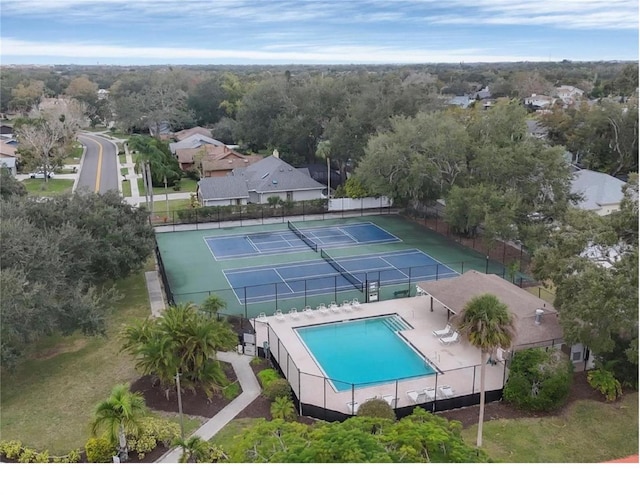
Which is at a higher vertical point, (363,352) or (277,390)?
(277,390)

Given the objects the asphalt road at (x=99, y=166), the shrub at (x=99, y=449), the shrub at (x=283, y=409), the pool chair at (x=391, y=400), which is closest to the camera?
the shrub at (x=99, y=449)

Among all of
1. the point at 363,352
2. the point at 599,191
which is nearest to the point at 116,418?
the point at 363,352

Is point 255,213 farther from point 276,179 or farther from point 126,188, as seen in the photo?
point 126,188

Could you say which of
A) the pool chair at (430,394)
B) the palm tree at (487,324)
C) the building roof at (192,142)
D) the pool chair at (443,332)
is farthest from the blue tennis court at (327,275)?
the building roof at (192,142)

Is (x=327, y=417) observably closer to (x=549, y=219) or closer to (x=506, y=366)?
(x=506, y=366)

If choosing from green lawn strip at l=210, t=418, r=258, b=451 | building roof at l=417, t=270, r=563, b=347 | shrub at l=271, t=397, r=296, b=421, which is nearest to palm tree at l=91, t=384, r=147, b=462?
green lawn strip at l=210, t=418, r=258, b=451

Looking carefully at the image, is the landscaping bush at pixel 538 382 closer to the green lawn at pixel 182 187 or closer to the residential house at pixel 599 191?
the residential house at pixel 599 191

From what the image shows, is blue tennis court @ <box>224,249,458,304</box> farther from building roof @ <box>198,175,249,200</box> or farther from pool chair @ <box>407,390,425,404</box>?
building roof @ <box>198,175,249,200</box>

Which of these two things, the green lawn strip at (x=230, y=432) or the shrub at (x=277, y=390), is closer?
the green lawn strip at (x=230, y=432)
